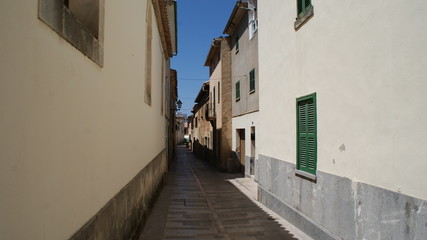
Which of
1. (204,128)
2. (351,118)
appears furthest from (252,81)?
(204,128)

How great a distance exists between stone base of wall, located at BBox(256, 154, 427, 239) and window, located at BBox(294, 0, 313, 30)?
10.1ft

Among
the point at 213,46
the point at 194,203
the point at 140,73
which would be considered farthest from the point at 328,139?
the point at 213,46

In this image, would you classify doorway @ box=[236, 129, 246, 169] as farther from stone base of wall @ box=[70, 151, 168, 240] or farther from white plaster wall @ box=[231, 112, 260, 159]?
stone base of wall @ box=[70, 151, 168, 240]

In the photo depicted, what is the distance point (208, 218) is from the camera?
780 centimetres

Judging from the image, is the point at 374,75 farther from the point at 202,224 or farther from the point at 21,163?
the point at 202,224

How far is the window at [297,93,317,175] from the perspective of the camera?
5832 mm

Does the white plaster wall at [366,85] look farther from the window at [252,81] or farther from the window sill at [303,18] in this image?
the window at [252,81]

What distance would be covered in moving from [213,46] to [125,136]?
1555 centimetres

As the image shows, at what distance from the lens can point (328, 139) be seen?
5328 mm

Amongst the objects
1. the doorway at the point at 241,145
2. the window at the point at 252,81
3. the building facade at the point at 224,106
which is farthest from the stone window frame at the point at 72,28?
the building facade at the point at 224,106

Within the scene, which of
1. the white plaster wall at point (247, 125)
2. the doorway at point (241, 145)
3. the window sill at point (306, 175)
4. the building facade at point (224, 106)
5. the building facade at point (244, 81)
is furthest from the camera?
the building facade at point (224, 106)

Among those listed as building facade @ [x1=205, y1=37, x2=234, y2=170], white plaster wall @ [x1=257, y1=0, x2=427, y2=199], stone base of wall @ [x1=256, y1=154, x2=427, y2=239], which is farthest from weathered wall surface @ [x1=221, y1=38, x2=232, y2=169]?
white plaster wall @ [x1=257, y1=0, x2=427, y2=199]

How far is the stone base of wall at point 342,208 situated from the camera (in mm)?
3449

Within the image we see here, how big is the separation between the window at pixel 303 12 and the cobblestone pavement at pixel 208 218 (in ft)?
14.4
